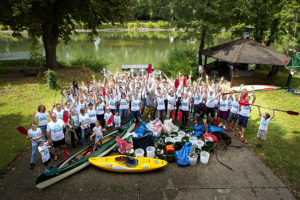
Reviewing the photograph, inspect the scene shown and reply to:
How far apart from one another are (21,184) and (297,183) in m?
8.28

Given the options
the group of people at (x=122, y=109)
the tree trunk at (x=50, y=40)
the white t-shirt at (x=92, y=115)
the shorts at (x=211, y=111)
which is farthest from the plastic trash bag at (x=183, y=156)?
the tree trunk at (x=50, y=40)

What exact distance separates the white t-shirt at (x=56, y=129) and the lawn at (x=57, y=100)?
1.94 m

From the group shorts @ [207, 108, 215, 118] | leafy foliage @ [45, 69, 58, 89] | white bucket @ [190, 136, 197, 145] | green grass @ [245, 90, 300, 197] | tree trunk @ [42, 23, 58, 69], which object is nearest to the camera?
green grass @ [245, 90, 300, 197]

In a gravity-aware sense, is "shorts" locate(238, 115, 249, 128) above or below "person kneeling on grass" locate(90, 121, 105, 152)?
above

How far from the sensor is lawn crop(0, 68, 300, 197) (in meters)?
6.57

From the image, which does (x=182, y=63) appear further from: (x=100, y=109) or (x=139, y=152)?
(x=139, y=152)

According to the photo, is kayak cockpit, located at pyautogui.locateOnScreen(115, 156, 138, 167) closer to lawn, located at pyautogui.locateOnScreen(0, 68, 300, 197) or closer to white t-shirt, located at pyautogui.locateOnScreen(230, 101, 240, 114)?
lawn, located at pyautogui.locateOnScreen(0, 68, 300, 197)

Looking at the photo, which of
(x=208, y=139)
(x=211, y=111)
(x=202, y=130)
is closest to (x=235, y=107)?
(x=211, y=111)

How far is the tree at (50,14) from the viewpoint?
39.4 feet

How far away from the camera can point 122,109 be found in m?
8.16

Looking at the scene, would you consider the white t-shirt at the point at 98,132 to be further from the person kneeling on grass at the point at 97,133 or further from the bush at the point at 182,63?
the bush at the point at 182,63

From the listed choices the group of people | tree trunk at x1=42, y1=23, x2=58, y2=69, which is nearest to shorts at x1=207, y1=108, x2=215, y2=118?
the group of people

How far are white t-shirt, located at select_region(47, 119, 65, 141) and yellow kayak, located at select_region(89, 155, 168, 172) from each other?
131cm

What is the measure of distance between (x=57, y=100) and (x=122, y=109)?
18.6 ft
